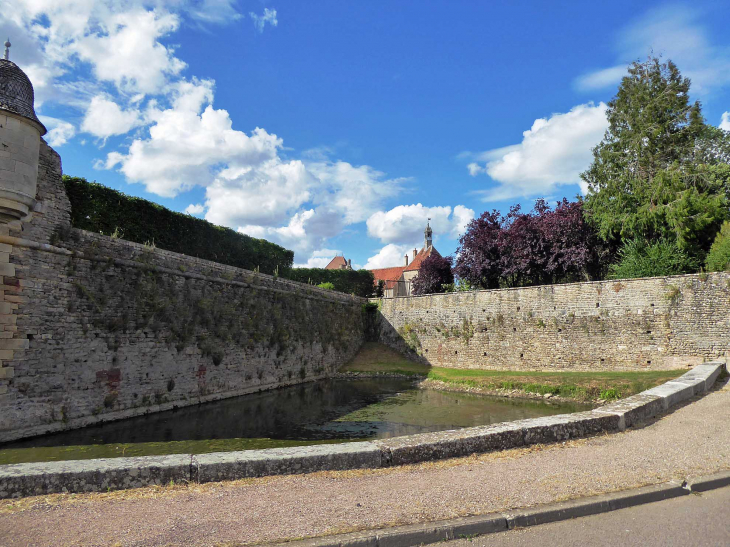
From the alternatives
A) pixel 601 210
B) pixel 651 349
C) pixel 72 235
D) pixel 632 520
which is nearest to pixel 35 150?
pixel 72 235

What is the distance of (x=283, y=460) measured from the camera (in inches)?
192

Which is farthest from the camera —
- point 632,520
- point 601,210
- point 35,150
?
point 601,210

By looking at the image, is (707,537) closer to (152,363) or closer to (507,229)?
(152,363)

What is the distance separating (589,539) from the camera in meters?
3.45

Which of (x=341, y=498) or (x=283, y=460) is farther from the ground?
(x=283, y=460)

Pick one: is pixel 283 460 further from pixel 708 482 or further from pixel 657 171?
pixel 657 171

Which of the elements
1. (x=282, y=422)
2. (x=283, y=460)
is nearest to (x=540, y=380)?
(x=282, y=422)

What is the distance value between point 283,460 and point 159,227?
14.0 meters

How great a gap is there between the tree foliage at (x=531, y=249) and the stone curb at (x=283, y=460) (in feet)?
70.4

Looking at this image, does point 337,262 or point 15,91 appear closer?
point 15,91

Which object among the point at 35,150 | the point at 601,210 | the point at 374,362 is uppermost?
the point at 601,210

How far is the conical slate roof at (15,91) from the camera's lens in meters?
8.91

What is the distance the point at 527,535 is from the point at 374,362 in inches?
846

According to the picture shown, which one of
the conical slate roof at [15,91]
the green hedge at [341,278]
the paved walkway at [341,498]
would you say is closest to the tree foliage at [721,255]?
the paved walkway at [341,498]
